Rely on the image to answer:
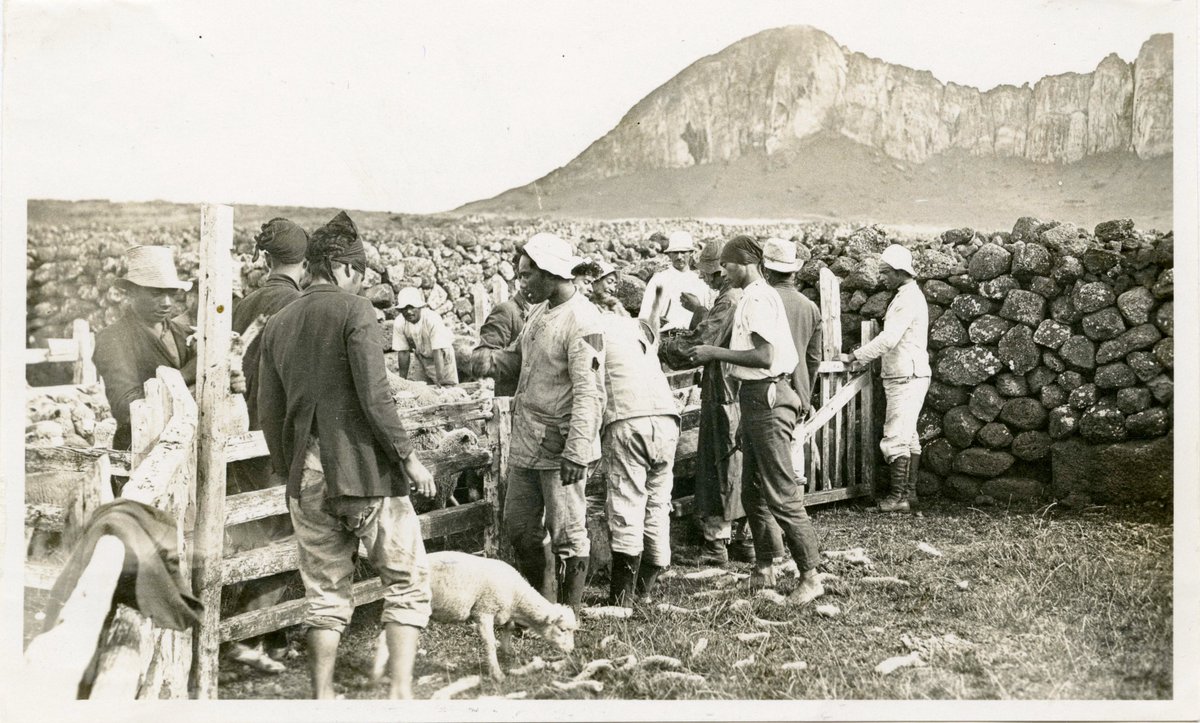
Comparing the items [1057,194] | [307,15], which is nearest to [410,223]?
[307,15]

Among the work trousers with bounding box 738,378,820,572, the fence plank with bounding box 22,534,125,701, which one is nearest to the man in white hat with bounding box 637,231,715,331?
the work trousers with bounding box 738,378,820,572

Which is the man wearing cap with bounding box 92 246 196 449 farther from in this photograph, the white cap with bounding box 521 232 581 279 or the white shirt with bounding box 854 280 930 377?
the white shirt with bounding box 854 280 930 377

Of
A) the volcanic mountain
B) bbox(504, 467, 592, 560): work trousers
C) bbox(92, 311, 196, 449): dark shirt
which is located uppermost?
the volcanic mountain

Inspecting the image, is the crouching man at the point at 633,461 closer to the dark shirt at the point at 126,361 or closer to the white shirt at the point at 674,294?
the white shirt at the point at 674,294

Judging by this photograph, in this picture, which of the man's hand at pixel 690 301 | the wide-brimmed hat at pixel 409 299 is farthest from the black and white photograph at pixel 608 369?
the wide-brimmed hat at pixel 409 299

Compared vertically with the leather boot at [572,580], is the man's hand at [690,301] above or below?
above

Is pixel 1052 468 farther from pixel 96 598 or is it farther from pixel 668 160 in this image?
pixel 96 598
